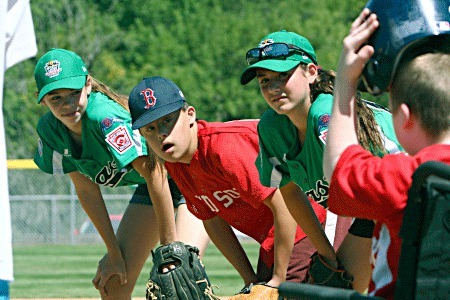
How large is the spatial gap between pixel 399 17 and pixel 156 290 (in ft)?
10.5

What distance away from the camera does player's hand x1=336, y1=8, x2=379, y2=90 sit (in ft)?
7.86

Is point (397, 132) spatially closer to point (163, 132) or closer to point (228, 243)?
point (163, 132)

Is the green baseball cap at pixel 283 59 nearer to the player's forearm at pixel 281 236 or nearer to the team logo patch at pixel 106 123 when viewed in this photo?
the player's forearm at pixel 281 236

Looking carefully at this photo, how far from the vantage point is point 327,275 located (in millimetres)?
4910

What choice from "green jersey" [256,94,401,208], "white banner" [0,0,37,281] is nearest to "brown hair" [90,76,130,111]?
"green jersey" [256,94,401,208]

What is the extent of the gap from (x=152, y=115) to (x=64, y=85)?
95 centimetres

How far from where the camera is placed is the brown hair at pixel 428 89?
225 cm

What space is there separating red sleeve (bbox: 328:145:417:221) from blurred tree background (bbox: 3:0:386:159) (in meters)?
30.4

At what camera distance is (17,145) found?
3284cm

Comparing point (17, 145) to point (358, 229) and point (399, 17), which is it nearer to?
point (358, 229)

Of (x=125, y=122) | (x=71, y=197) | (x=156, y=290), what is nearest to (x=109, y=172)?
(x=125, y=122)

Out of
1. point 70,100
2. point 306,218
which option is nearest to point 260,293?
point 306,218

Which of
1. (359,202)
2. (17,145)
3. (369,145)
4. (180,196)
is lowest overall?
(17,145)

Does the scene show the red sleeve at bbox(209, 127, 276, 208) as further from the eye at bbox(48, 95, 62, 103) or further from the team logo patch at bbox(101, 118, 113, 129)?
the eye at bbox(48, 95, 62, 103)
